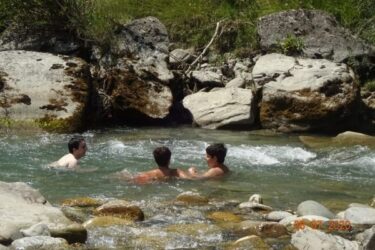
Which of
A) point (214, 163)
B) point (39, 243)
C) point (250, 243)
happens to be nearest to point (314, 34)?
point (214, 163)

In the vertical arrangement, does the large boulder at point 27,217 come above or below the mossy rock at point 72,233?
above

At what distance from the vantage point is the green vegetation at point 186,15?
589 inches

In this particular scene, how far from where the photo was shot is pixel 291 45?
14945 millimetres

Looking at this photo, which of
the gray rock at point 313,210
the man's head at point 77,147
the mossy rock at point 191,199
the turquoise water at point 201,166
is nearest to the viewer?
the gray rock at point 313,210

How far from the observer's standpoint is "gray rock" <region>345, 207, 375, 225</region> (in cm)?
654

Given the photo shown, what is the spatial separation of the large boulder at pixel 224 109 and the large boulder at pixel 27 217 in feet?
22.4

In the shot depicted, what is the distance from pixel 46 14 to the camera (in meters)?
15.0

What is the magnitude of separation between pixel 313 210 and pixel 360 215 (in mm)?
451

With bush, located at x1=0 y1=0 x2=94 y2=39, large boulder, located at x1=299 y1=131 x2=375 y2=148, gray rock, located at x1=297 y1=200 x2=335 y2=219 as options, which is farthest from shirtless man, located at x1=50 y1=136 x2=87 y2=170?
bush, located at x1=0 y1=0 x2=94 y2=39

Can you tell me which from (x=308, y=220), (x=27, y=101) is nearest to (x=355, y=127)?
(x=27, y=101)

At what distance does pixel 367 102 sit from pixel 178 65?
395cm

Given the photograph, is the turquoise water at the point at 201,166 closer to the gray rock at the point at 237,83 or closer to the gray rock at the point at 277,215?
the gray rock at the point at 277,215
